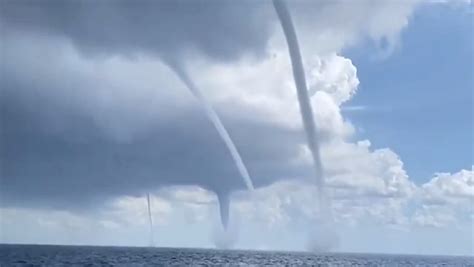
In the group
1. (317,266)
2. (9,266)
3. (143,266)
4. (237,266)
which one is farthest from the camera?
(317,266)

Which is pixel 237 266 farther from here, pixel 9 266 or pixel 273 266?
pixel 9 266

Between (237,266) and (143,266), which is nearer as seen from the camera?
(143,266)

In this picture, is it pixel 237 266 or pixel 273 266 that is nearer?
pixel 237 266

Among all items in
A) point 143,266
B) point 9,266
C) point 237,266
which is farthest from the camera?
point 237,266

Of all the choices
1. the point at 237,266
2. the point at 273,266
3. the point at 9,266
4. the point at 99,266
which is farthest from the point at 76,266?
the point at 273,266

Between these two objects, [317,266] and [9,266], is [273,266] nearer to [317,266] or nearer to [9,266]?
[317,266]

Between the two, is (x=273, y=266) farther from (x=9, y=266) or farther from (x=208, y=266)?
(x=9, y=266)

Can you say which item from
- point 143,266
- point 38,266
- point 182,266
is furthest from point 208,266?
point 38,266

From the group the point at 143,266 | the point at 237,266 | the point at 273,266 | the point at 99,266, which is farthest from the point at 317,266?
the point at 99,266

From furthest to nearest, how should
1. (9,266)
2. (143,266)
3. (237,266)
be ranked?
(237,266) → (143,266) → (9,266)
